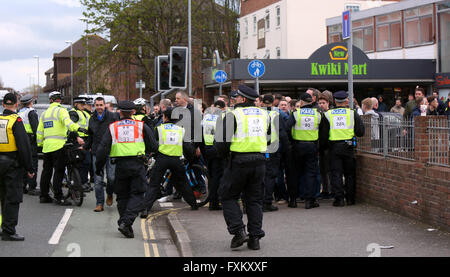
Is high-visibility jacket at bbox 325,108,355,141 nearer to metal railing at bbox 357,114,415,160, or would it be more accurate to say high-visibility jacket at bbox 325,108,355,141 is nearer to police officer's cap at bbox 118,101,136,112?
metal railing at bbox 357,114,415,160

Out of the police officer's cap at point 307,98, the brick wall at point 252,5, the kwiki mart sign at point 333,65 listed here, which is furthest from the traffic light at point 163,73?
the brick wall at point 252,5

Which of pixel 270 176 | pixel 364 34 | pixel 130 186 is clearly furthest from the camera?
pixel 364 34

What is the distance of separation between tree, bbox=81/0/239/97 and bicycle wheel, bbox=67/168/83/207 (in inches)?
1253

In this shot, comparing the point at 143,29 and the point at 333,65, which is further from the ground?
the point at 143,29

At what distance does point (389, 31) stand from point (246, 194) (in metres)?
33.7

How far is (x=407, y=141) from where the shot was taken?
1064 cm

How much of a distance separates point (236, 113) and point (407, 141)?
370cm

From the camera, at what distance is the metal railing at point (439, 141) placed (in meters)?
9.31

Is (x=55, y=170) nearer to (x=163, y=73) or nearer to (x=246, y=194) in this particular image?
(x=163, y=73)

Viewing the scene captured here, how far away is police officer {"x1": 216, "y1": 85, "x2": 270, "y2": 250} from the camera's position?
320 inches

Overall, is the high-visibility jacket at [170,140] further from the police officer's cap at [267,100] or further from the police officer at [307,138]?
the police officer at [307,138]

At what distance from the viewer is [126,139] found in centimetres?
953

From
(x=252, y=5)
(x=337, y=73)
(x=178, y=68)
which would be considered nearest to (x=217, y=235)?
(x=178, y=68)

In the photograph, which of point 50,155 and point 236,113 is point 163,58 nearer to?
point 50,155
